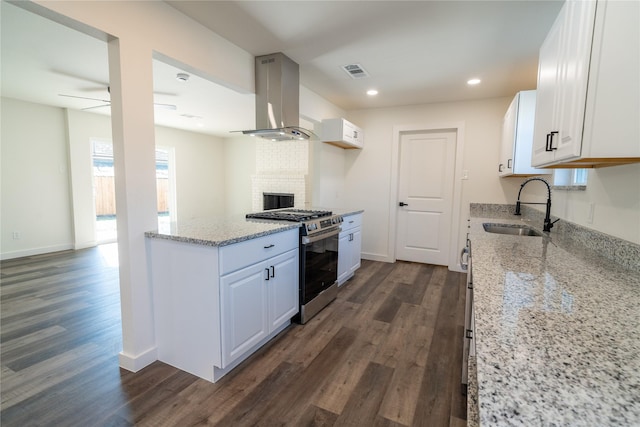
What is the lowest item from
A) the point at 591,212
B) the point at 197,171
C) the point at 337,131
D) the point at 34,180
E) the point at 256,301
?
the point at 256,301

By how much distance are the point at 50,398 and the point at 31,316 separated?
146 cm

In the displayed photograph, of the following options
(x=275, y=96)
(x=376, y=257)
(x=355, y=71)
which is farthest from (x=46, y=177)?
(x=376, y=257)

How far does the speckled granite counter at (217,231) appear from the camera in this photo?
1.80 m

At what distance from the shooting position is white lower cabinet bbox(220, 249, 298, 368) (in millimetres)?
1844

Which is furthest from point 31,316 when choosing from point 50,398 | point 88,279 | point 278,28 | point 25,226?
point 278,28

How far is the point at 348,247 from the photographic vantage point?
3.66m

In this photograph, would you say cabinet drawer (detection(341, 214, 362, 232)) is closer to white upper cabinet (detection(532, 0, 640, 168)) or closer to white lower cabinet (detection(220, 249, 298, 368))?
white lower cabinet (detection(220, 249, 298, 368))

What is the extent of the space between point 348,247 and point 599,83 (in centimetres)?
280

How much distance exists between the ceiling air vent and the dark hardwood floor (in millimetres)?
2489

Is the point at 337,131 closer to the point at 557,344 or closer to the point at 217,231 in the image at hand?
the point at 217,231

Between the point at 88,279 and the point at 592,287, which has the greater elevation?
the point at 592,287

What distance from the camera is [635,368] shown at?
61 centimetres

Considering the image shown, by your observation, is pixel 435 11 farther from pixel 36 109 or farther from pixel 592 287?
Answer: pixel 36 109

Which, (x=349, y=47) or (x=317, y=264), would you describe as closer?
(x=349, y=47)
